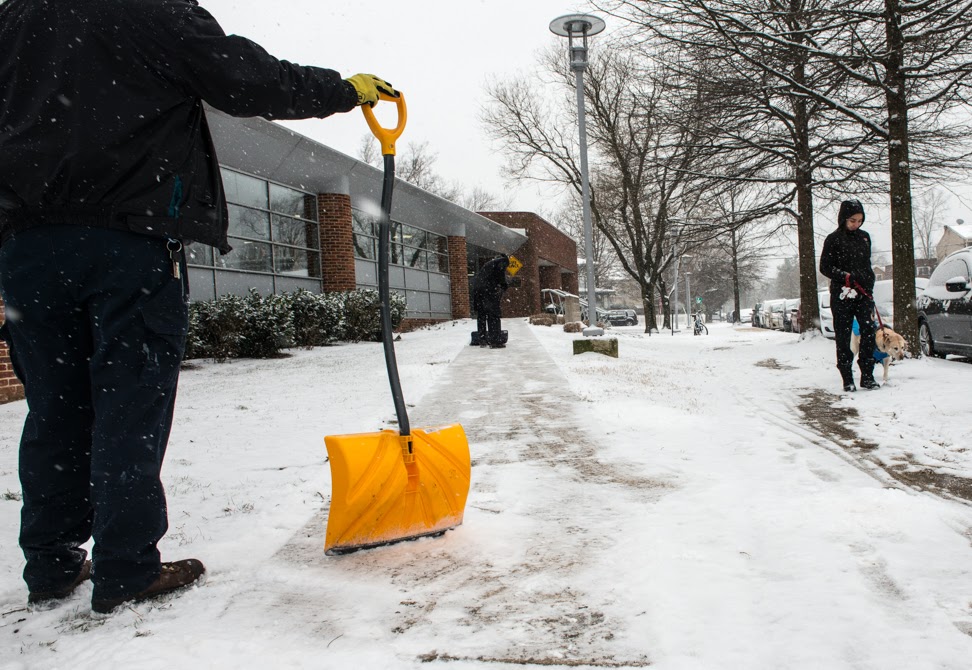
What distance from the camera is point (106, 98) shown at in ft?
6.43

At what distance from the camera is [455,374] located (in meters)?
7.96

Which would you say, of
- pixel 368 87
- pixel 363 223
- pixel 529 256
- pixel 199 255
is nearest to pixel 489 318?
pixel 199 255

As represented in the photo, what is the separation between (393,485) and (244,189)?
11.6 m

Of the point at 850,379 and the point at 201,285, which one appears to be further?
the point at 201,285

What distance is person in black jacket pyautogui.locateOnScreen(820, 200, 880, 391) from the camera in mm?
6195

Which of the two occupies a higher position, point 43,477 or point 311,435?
point 43,477

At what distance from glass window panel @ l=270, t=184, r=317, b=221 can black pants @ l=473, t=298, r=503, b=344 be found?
488 cm

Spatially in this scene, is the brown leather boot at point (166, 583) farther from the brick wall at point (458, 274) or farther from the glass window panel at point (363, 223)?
the brick wall at point (458, 274)

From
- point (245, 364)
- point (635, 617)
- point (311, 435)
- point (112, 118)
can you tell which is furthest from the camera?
point (245, 364)

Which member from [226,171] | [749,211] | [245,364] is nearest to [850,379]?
[245,364]

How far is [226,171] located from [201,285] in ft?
7.41

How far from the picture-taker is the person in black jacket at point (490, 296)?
1150 cm

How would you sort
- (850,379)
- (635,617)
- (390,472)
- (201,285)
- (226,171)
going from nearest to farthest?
(635,617), (390,472), (850,379), (201,285), (226,171)

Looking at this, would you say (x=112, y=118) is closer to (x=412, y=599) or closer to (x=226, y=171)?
(x=412, y=599)
